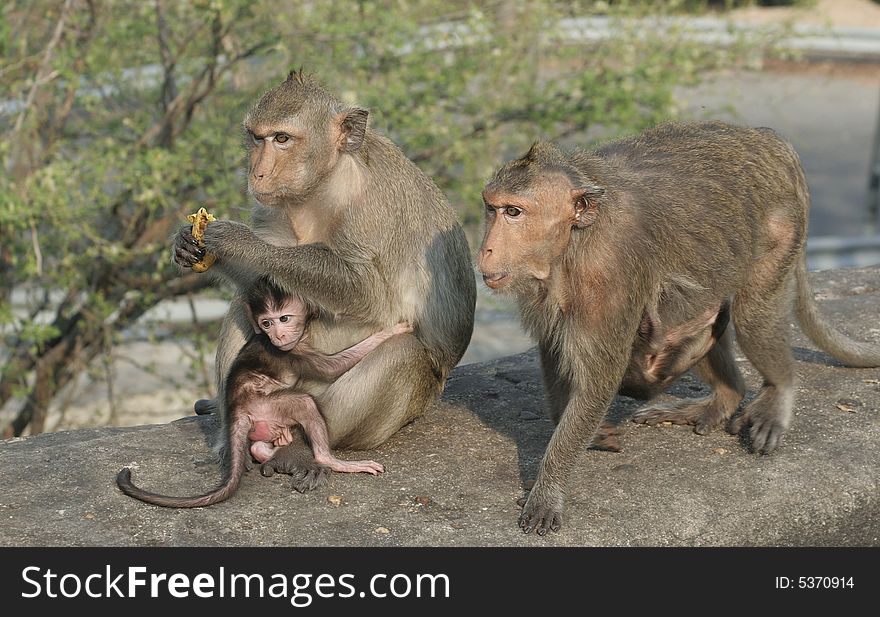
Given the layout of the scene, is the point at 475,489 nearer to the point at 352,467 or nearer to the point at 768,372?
the point at 352,467

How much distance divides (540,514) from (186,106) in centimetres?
429

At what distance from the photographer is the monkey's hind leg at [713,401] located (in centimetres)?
518

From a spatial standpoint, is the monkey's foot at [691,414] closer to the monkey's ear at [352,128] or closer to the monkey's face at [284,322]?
the monkey's face at [284,322]

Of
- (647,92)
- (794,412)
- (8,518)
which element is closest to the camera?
(8,518)

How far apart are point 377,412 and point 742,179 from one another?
66.4 inches

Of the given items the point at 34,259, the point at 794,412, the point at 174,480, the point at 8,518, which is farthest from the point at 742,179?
the point at 34,259

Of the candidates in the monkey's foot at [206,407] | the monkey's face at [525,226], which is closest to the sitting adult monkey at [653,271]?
the monkey's face at [525,226]

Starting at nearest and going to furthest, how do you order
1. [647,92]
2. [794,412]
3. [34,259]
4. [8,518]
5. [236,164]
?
1. [8,518]
2. [794,412]
3. [34,259]
4. [236,164]
5. [647,92]

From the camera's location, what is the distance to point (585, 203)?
426cm

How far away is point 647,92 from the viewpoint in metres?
8.05

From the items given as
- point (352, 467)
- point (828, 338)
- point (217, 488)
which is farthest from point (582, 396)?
point (828, 338)

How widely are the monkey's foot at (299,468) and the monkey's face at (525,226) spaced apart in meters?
1.02
